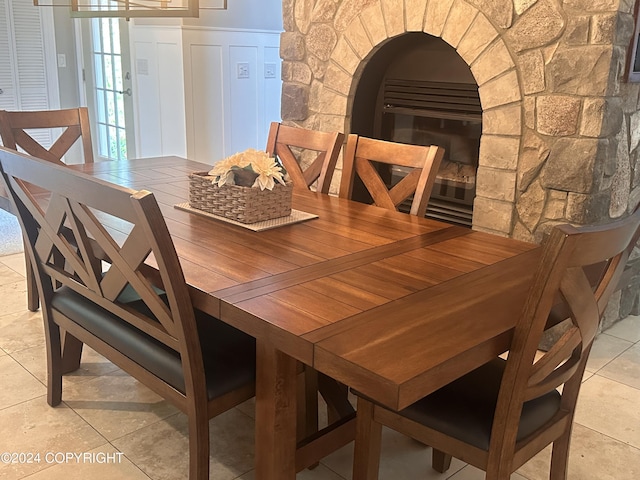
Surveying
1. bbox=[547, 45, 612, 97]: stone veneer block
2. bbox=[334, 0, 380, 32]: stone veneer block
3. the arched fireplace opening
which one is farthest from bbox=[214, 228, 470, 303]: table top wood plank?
bbox=[334, 0, 380, 32]: stone veneer block

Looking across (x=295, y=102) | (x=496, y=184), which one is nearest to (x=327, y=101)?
(x=295, y=102)

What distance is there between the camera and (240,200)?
1922 mm

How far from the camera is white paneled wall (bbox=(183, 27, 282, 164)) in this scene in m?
4.78

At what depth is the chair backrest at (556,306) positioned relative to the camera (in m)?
1.16

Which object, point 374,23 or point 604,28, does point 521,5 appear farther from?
point 374,23

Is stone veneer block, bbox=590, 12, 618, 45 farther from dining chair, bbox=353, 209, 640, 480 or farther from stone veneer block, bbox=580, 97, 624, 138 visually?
dining chair, bbox=353, 209, 640, 480

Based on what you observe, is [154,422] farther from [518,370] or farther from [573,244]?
[573,244]

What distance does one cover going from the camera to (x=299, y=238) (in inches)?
73.3

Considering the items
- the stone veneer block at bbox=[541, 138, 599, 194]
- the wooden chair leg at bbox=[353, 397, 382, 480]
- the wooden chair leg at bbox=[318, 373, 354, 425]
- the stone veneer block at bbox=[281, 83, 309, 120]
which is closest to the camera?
the wooden chair leg at bbox=[353, 397, 382, 480]

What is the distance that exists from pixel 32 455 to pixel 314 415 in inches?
34.9

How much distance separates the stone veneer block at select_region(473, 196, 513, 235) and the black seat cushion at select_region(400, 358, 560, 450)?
1278 mm

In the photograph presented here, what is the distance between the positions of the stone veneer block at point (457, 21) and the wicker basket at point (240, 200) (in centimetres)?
129

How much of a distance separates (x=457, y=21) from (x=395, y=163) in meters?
0.89

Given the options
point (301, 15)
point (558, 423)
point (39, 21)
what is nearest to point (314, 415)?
point (558, 423)
